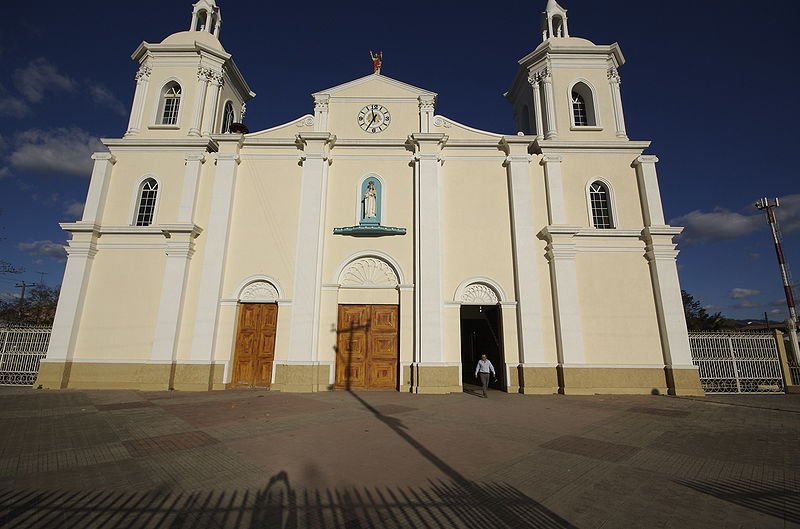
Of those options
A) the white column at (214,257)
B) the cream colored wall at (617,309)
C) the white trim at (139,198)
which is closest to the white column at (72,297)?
the white trim at (139,198)

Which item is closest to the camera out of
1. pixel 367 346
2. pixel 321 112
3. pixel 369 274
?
pixel 367 346

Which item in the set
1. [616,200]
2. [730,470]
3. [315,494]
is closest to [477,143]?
[616,200]

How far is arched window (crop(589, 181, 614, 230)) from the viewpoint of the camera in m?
13.6

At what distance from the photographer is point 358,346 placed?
12586mm

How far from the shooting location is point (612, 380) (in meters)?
11.8

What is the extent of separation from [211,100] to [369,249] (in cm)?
947

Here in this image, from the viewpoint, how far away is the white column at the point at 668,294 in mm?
11817

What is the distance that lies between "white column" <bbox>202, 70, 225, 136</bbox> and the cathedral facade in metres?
0.10

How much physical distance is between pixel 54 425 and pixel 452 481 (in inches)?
312

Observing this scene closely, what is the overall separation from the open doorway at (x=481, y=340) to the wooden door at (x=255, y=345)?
709 centimetres

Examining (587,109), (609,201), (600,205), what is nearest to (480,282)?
(600,205)

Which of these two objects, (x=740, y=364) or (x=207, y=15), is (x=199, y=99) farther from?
(x=740, y=364)

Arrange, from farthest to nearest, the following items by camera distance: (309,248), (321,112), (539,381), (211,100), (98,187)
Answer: (211,100) → (321,112) → (98,187) → (309,248) → (539,381)

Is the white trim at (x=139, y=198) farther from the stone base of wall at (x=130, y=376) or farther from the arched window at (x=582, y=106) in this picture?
the arched window at (x=582, y=106)
